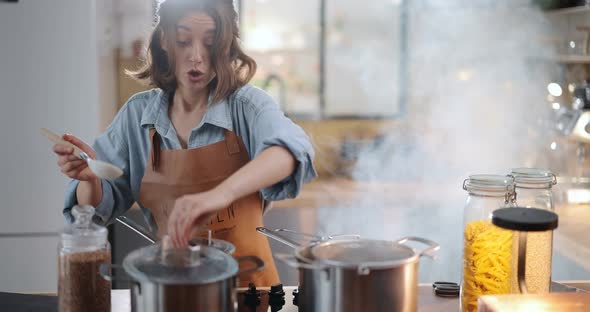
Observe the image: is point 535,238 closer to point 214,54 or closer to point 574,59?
point 214,54

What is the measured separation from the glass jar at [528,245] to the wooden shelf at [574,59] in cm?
221

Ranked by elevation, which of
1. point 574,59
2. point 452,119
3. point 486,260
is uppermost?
point 574,59

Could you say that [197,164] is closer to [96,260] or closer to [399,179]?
[96,260]

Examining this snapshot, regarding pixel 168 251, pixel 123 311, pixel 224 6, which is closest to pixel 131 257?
pixel 168 251

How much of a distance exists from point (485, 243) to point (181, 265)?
1.70ft

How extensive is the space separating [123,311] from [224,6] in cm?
74

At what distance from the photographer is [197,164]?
5.42 ft

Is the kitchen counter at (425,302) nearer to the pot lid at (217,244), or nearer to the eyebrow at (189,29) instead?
the pot lid at (217,244)

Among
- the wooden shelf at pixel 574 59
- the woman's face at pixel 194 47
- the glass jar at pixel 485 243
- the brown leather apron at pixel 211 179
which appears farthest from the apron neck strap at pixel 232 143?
the wooden shelf at pixel 574 59

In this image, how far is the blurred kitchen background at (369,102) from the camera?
2.57m

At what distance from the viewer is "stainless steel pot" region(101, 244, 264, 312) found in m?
0.97

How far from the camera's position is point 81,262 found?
114cm

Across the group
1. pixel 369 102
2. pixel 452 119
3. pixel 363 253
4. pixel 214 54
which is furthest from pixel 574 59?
pixel 363 253

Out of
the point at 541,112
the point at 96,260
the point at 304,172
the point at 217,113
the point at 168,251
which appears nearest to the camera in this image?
the point at 168,251
